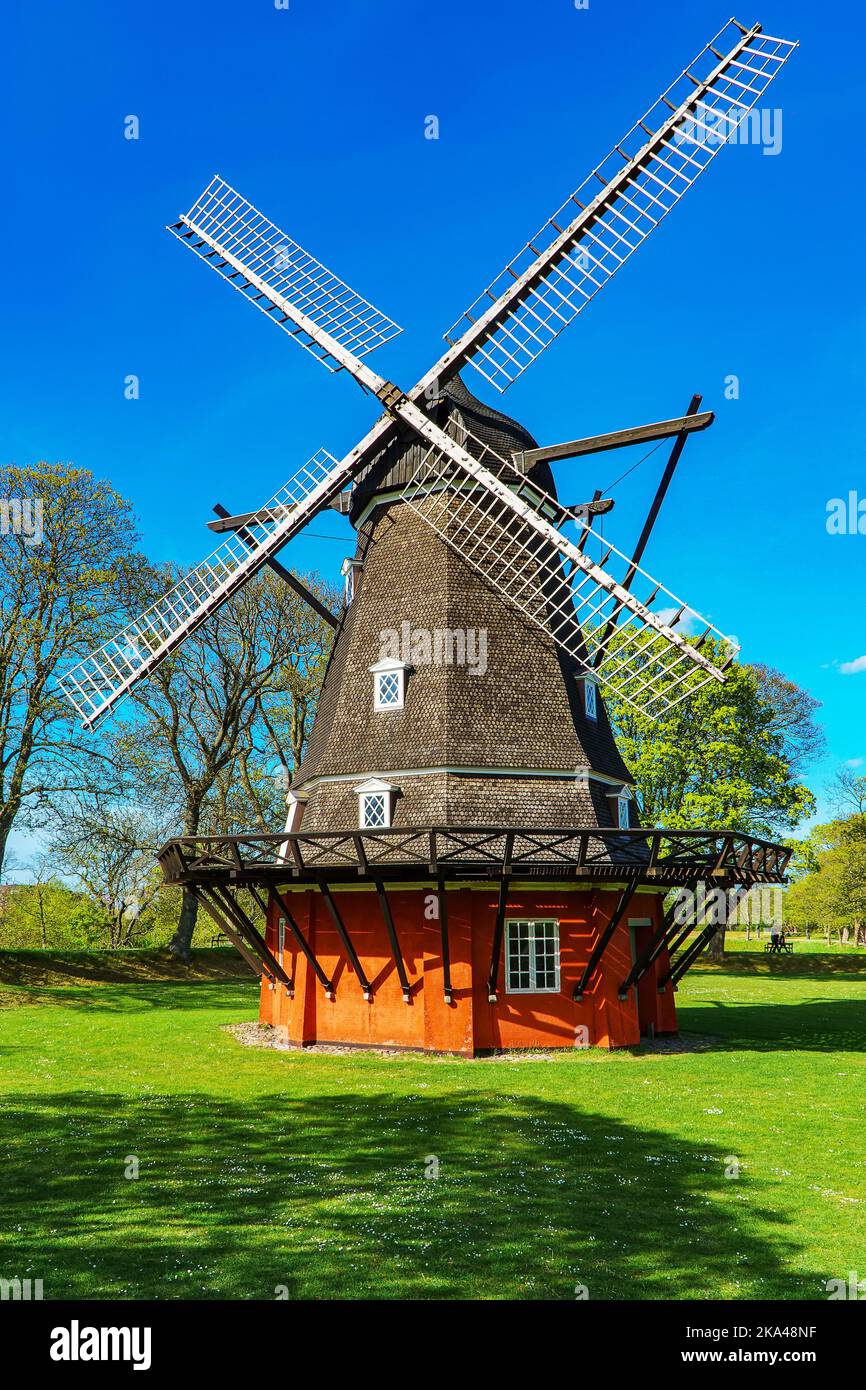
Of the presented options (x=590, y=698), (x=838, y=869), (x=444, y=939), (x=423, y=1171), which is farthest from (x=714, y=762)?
(x=423, y=1171)

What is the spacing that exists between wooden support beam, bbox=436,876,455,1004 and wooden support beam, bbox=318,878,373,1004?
1.60 metres

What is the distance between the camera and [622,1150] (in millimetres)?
10727

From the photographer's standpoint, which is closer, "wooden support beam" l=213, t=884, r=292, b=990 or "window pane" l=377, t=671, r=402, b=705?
"wooden support beam" l=213, t=884, r=292, b=990

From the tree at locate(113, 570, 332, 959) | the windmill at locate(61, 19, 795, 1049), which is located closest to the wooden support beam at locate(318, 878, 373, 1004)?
the windmill at locate(61, 19, 795, 1049)

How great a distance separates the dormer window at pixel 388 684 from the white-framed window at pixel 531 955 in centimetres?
498

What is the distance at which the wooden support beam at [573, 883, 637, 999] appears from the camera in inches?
651

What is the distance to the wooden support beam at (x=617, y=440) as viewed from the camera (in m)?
17.1

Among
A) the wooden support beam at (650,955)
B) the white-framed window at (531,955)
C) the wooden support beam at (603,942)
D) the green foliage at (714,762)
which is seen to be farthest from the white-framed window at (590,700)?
the green foliage at (714,762)

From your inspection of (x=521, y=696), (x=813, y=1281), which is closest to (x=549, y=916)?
(x=521, y=696)

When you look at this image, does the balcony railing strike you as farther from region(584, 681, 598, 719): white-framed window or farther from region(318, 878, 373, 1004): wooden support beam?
region(584, 681, 598, 719): white-framed window

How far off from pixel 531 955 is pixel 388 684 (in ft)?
20.1

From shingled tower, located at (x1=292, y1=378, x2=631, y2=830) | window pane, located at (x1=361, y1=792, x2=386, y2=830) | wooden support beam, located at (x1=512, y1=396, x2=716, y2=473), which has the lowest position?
window pane, located at (x1=361, y1=792, x2=386, y2=830)

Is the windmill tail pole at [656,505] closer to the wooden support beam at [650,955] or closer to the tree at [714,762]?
the wooden support beam at [650,955]

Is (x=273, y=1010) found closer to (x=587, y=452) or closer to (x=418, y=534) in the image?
(x=418, y=534)
